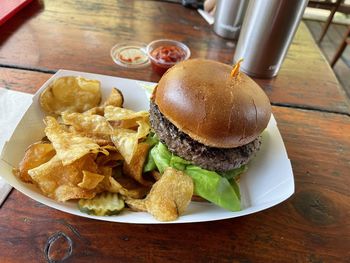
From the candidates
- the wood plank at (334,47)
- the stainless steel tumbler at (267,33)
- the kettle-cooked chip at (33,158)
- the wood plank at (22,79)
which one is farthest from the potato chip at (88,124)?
the wood plank at (334,47)

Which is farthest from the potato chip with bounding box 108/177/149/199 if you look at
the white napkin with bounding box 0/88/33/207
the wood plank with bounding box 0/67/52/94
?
the wood plank with bounding box 0/67/52/94

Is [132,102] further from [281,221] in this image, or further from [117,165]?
[281,221]

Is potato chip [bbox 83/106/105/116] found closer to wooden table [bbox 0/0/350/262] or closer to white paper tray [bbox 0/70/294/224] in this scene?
white paper tray [bbox 0/70/294/224]

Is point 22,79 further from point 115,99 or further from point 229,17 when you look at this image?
point 229,17

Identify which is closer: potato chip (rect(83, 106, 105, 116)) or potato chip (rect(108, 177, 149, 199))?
potato chip (rect(108, 177, 149, 199))

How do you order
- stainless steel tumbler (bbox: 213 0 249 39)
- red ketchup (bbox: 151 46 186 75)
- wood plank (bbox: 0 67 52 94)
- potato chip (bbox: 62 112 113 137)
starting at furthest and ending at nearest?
stainless steel tumbler (bbox: 213 0 249 39)
red ketchup (bbox: 151 46 186 75)
wood plank (bbox: 0 67 52 94)
potato chip (bbox: 62 112 113 137)

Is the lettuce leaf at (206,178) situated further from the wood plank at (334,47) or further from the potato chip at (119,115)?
the wood plank at (334,47)
